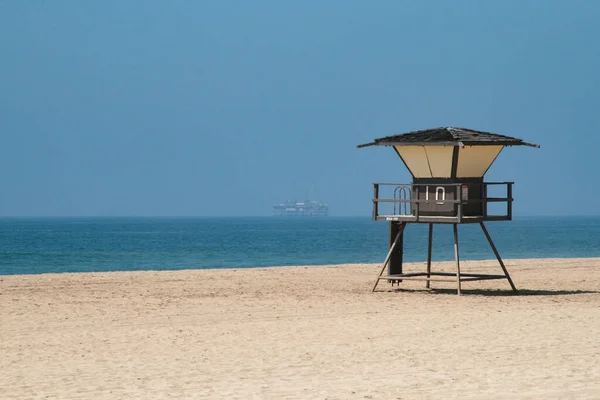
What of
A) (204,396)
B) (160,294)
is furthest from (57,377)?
(160,294)

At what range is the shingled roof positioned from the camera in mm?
22234

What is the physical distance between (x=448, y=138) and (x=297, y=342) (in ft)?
29.5

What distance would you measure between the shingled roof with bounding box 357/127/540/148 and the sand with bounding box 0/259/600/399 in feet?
11.7

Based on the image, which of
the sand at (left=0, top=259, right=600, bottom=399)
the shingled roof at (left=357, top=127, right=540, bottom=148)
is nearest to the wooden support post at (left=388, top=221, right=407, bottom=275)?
the sand at (left=0, top=259, right=600, bottom=399)

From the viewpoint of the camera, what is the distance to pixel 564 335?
1544cm

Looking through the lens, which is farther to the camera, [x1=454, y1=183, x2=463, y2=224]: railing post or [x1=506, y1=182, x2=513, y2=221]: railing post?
[x1=506, y1=182, x2=513, y2=221]: railing post

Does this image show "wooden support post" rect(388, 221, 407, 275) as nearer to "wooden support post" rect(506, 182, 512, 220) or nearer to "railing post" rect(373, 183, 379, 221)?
"railing post" rect(373, 183, 379, 221)

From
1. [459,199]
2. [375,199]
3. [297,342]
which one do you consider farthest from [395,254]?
[297,342]

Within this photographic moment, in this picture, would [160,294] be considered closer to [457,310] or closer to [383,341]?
[457,310]

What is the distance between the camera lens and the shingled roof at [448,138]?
2223 centimetres

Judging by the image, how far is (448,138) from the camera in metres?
22.4

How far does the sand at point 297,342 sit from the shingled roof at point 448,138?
3572 mm

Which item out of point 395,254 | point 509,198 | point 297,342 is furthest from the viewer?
point 395,254

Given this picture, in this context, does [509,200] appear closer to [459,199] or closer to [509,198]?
[509,198]
